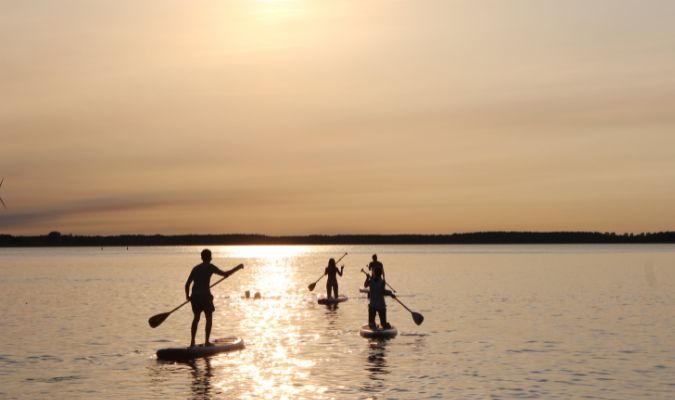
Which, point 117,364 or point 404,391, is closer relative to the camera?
point 404,391

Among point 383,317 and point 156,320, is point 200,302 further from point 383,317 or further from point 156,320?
point 383,317

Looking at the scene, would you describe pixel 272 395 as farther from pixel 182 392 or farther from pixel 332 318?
pixel 332 318

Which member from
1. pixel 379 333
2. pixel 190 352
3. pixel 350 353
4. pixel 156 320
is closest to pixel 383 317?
pixel 379 333

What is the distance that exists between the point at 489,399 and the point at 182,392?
665cm

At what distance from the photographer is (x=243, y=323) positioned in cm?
3516

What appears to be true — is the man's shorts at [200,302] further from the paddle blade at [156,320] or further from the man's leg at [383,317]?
the man's leg at [383,317]

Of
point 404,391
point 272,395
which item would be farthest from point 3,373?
point 404,391

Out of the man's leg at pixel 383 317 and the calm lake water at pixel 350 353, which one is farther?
the man's leg at pixel 383 317

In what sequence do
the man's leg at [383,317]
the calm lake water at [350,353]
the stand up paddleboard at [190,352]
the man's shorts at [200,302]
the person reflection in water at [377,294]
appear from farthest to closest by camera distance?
the man's leg at [383,317], the person reflection in water at [377,294], the stand up paddleboard at [190,352], the man's shorts at [200,302], the calm lake water at [350,353]

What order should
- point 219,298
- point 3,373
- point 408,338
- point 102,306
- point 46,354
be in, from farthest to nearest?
point 219,298
point 102,306
point 408,338
point 46,354
point 3,373

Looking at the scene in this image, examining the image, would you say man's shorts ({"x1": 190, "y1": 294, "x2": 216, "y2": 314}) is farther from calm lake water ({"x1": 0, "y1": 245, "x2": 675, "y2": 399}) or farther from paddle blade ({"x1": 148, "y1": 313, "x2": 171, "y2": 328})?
paddle blade ({"x1": 148, "y1": 313, "x2": 171, "y2": 328})

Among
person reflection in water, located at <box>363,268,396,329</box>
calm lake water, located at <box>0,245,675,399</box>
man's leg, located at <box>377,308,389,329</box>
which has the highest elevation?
person reflection in water, located at <box>363,268,396,329</box>

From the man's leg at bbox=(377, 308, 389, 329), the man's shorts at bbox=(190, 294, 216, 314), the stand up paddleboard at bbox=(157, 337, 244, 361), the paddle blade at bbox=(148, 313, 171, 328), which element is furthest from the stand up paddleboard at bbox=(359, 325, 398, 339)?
the man's shorts at bbox=(190, 294, 216, 314)

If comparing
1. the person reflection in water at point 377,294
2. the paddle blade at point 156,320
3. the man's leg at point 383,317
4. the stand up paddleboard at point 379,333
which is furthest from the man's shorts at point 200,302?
the man's leg at point 383,317
